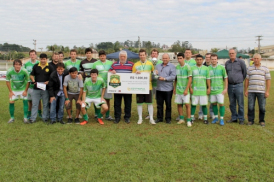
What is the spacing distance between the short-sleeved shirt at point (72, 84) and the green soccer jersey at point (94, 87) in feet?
0.62

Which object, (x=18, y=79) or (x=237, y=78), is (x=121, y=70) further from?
(x=237, y=78)

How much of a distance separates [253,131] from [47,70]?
5.90m

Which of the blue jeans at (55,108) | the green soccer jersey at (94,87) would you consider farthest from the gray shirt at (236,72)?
the blue jeans at (55,108)

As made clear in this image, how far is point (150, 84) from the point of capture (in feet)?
23.2

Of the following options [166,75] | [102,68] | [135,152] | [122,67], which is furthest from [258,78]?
[102,68]

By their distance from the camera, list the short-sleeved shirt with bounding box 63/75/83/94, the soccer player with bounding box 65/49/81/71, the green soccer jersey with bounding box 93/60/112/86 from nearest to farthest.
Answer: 1. the short-sleeved shirt with bounding box 63/75/83/94
2. the green soccer jersey with bounding box 93/60/112/86
3. the soccer player with bounding box 65/49/81/71

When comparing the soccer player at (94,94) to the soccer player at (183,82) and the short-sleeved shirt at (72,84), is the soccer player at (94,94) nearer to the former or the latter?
the short-sleeved shirt at (72,84)

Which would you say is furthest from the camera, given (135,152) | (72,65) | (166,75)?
(72,65)

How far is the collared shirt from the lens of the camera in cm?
681

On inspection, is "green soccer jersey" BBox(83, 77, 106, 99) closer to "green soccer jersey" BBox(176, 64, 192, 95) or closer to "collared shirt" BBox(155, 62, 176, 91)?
"collared shirt" BBox(155, 62, 176, 91)

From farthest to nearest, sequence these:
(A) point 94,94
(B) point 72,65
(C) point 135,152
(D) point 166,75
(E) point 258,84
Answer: (B) point 72,65 → (A) point 94,94 → (D) point 166,75 → (E) point 258,84 → (C) point 135,152

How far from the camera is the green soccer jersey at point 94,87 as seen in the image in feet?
23.1

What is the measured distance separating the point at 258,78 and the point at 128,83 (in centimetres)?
366

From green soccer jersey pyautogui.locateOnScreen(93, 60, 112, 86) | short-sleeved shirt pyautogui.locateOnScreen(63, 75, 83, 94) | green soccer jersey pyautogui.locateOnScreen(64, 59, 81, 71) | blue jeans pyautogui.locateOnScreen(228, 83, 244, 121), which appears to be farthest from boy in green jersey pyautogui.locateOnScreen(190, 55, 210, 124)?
green soccer jersey pyautogui.locateOnScreen(64, 59, 81, 71)
